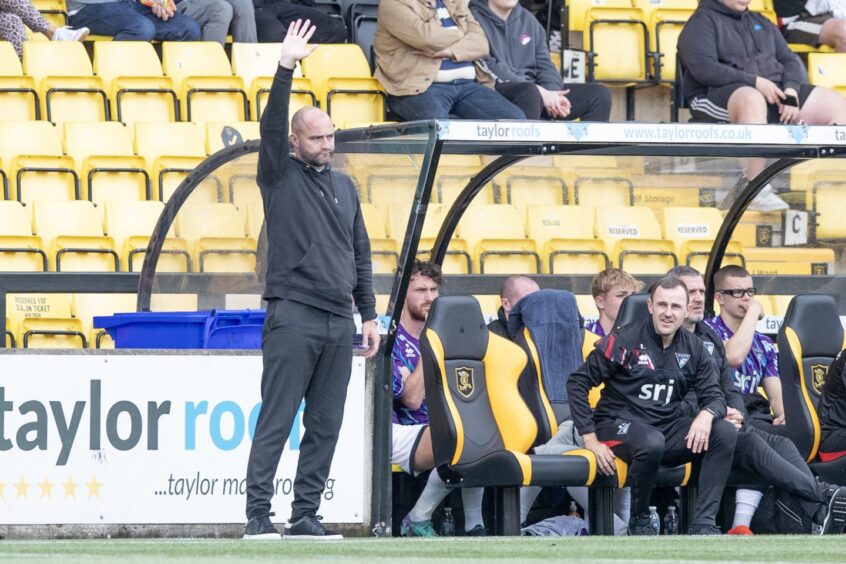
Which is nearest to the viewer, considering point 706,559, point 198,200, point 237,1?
point 706,559

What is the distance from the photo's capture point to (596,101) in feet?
42.6

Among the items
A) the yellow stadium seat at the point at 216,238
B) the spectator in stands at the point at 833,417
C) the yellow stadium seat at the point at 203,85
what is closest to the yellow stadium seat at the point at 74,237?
the yellow stadium seat at the point at 216,238

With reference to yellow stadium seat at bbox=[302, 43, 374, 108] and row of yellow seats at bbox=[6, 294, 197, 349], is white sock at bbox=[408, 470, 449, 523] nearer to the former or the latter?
row of yellow seats at bbox=[6, 294, 197, 349]

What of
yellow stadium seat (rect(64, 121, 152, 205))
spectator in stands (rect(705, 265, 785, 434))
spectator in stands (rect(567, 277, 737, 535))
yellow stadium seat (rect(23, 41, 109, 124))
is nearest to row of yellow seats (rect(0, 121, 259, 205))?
yellow stadium seat (rect(64, 121, 152, 205))

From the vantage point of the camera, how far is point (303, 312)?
25.2 ft

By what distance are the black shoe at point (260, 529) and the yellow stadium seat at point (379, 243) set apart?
1772mm

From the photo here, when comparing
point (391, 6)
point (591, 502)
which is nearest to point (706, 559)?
point (591, 502)

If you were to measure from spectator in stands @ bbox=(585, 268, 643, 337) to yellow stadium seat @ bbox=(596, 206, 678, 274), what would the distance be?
80 cm

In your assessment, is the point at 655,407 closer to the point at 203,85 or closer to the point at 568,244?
the point at 568,244

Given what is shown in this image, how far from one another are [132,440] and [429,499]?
164 centimetres

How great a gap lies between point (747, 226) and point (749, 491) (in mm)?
2293

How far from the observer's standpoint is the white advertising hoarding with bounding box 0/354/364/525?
8.64 meters

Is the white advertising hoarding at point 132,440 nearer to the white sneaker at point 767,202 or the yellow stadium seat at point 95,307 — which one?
the yellow stadium seat at point 95,307

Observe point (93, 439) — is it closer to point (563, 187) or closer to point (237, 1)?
point (563, 187)
